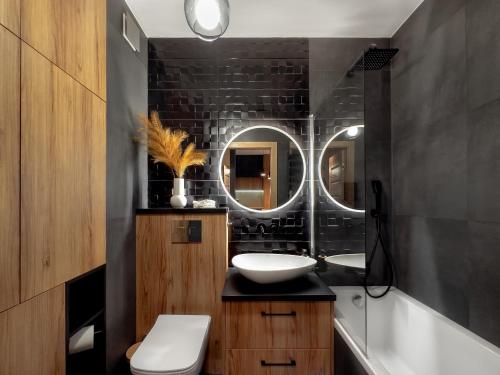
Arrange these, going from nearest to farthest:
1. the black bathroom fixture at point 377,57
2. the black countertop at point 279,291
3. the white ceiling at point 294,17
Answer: the black countertop at point 279,291 < the black bathroom fixture at point 377,57 < the white ceiling at point 294,17

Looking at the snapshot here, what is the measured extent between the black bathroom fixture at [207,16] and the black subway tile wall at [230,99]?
2.99 ft

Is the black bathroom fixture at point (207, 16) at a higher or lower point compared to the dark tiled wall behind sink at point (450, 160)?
higher

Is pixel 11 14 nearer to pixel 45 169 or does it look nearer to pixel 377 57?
pixel 45 169

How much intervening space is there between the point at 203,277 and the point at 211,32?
159cm

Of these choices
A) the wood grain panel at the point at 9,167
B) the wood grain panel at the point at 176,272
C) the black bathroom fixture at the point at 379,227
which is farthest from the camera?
the black bathroom fixture at the point at 379,227

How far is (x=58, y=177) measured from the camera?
3.98 ft

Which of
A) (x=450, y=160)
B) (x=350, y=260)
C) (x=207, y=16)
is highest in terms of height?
(x=207, y=16)

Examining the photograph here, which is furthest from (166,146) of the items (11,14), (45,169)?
(11,14)

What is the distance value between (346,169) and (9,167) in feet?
5.06

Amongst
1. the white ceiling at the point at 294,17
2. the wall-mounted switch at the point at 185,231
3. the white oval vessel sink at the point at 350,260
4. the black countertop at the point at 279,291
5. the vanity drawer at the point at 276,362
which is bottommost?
the vanity drawer at the point at 276,362

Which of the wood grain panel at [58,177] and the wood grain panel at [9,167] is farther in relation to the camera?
the wood grain panel at [58,177]

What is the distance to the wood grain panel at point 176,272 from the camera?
2086mm

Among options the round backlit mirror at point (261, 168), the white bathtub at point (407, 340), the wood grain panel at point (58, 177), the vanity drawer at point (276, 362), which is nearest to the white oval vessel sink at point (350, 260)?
the white bathtub at point (407, 340)

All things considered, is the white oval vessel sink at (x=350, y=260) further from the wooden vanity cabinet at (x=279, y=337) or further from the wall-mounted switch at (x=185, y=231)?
the wall-mounted switch at (x=185, y=231)
